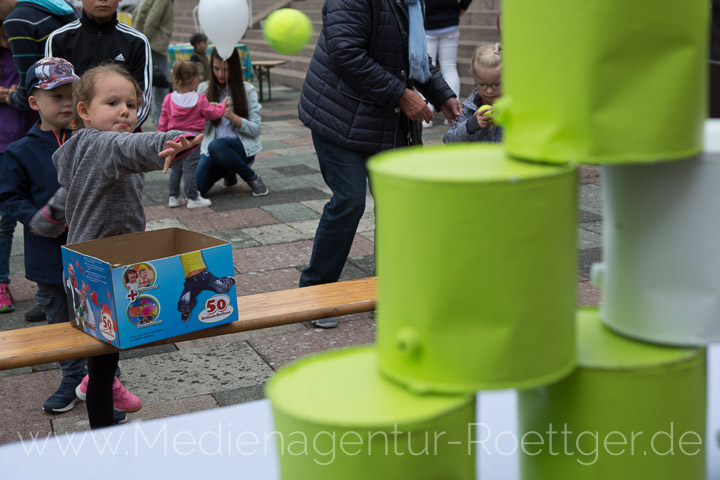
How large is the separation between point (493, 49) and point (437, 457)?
11.0 ft

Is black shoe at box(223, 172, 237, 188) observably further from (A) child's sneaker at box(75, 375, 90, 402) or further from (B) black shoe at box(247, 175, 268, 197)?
(A) child's sneaker at box(75, 375, 90, 402)

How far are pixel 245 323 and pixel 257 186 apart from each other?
4.77 metres

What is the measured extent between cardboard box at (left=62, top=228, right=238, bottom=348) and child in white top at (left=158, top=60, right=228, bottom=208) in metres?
4.36

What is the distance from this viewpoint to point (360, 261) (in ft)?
18.5

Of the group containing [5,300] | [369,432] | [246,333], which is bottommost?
[246,333]

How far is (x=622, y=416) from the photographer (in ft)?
4.84

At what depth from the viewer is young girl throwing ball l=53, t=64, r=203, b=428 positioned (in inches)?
116

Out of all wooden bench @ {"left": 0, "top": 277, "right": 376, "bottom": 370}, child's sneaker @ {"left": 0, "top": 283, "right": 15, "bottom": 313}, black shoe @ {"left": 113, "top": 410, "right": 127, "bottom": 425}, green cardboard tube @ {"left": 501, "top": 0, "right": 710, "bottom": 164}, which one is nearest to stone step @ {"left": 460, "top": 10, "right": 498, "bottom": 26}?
child's sneaker @ {"left": 0, "top": 283, "right": 15, "bottom": 313}

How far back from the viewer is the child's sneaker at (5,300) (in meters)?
4.87

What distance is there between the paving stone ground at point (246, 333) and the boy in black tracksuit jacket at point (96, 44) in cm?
134

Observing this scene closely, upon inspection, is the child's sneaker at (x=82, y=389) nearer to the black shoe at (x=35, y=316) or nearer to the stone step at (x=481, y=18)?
the black shoe at (x=35, y=316)

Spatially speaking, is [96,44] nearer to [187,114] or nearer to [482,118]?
[482,118]

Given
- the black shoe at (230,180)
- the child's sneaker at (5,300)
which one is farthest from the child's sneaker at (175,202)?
the child's sneaker at (5,300)

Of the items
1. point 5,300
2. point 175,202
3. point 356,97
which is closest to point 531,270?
point 356,97
